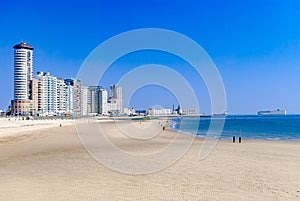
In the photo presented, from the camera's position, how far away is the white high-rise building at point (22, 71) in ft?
436

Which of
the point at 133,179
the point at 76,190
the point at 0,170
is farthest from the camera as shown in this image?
the point at 0,170

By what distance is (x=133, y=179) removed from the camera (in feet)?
31.0

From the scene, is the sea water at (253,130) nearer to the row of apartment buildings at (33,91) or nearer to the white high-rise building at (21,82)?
the row of apartment buildings at (33,91)

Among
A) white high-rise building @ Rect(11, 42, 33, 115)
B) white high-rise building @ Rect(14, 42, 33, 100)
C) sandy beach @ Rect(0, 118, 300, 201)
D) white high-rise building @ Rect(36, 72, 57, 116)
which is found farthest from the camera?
white high-rise building @ Rect(36, 72, 57, 116)

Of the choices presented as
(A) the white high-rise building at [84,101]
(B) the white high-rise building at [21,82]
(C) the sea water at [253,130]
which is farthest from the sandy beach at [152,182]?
(A) the white high-rise building at [84,101]

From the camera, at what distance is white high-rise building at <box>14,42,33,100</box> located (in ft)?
436

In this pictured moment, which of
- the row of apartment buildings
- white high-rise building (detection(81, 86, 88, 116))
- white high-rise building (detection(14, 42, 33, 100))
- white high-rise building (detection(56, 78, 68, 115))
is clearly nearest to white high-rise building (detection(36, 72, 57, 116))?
the row of apartment buildings

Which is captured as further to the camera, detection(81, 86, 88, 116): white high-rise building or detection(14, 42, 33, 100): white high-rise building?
detection(81, 86, 88, 116): white high-rise building

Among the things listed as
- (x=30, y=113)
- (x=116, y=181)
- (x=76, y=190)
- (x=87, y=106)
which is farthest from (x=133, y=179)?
(x=87, y=106)

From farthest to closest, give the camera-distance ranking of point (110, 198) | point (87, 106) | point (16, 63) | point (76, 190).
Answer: point (87, 106) → point (16, 63) → point (76, 190) → point (110, 198)

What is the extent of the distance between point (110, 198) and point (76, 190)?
1222 mm

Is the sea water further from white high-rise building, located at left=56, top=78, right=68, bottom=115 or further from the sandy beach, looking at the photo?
white high-rise building, located at left=56, top=78, right=68, bottom=115

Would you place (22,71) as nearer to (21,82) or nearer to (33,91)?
(21,82)

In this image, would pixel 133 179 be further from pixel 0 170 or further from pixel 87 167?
pixel 0 170
